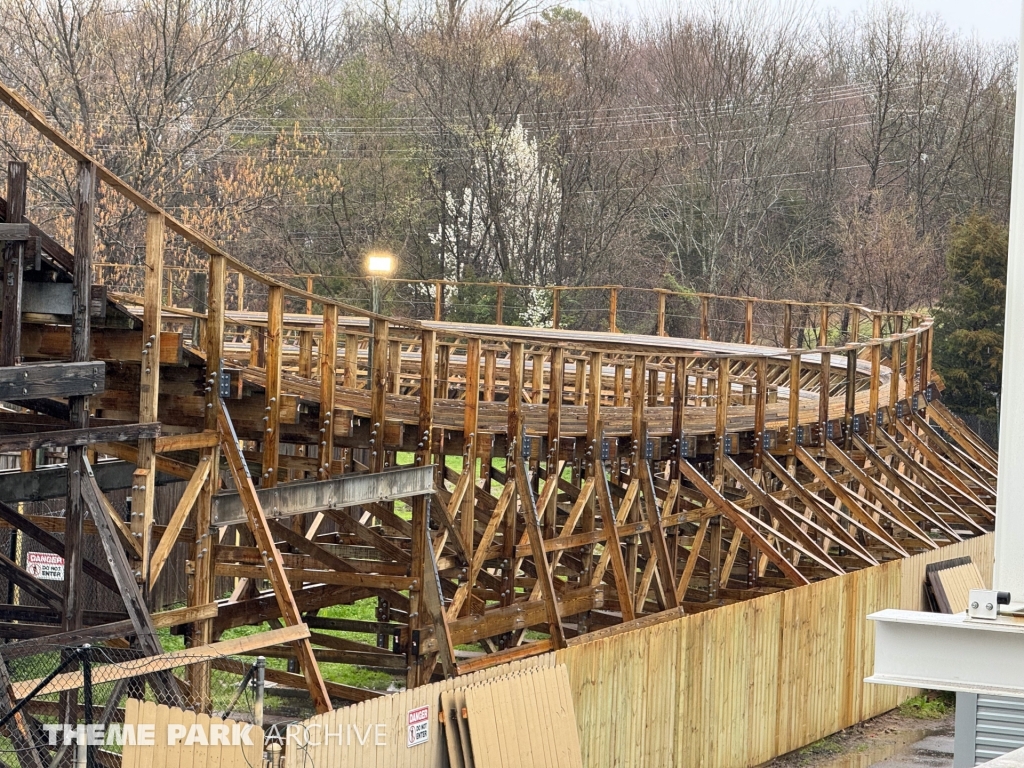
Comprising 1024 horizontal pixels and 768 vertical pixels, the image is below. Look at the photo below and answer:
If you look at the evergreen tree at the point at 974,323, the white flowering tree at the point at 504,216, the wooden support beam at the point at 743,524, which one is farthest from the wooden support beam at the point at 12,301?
the white flowering tree at the point at 504,216

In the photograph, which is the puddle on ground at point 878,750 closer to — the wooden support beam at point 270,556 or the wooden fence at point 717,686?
the wooden fence at point 717,686

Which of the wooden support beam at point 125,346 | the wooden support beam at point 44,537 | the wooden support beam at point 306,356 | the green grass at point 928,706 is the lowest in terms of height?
the green grass at point 928,706

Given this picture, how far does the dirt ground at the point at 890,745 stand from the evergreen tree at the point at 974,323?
22110 mm

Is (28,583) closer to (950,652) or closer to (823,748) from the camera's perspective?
(950,652)

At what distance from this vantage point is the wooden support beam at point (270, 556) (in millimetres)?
11500

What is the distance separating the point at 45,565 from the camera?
15.0m

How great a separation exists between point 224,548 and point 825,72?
43991 millimetres

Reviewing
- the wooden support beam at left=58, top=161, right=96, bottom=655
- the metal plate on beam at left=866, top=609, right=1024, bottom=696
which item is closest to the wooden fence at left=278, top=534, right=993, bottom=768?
the wooden support beam at left=58, top=161, right=96, bottom=655

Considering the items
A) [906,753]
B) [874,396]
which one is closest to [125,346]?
[906,753]

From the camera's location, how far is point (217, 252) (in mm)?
11289

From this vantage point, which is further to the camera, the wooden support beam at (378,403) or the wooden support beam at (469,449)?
the wooden support beam at (469,449)

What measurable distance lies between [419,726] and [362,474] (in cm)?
269

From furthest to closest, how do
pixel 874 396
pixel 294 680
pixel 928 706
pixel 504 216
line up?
1. pixel 504 216
2. pixel 874 396
3. pixel 928 706
4. pixel 294 680

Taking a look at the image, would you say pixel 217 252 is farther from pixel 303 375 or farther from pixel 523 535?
pixel 523 535
